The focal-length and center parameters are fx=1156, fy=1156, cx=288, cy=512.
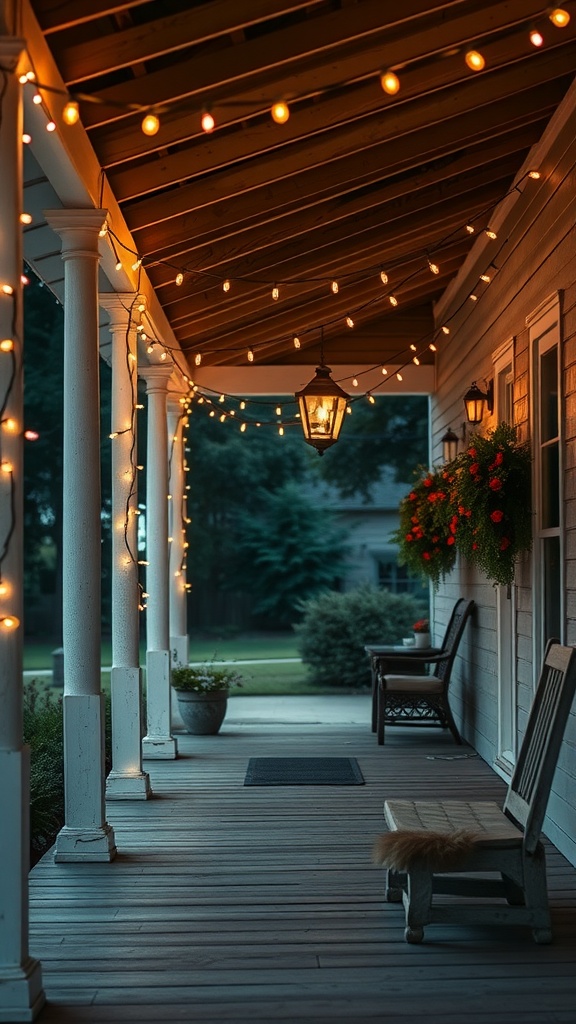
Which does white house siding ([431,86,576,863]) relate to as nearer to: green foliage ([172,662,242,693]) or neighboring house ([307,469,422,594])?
green foliage ([172,662,242,693])

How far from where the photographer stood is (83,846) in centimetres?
492

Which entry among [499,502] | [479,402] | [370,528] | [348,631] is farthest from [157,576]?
[370,528]

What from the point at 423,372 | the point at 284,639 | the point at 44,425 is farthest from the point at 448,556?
the point at 284,639

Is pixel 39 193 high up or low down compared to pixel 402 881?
up

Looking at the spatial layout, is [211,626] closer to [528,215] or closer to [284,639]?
[284,639]

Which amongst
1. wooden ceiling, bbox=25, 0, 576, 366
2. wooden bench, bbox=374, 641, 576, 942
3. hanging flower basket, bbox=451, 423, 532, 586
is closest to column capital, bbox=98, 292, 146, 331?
wooden ceiling, bbox=25, 0, 576, 366

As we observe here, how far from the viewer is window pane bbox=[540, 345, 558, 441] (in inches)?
219

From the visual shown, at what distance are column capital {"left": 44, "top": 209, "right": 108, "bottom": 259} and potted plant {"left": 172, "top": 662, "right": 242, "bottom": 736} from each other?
464cm

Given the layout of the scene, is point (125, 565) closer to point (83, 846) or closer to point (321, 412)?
point (321, 412)

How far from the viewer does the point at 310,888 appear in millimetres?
4492

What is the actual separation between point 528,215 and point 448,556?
10.5 ft

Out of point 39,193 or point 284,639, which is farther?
point 284,639

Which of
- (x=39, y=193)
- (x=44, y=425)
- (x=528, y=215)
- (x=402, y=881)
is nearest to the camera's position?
(x=402, y=881)

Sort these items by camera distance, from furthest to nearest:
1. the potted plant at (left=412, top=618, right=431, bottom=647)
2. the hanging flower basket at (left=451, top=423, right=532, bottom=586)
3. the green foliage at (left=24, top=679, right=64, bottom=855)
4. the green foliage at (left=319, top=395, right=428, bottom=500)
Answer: the green foliage at (left=319, top=395, right=428, bottom=500) → the potted plant at (left=412, top=618, right=431, bottom=647) → the hanging flower basket at (left=451, top=423, right=532, bottom=586) → the green foliage at (left=24, top=679, right=64, bottom=855)
